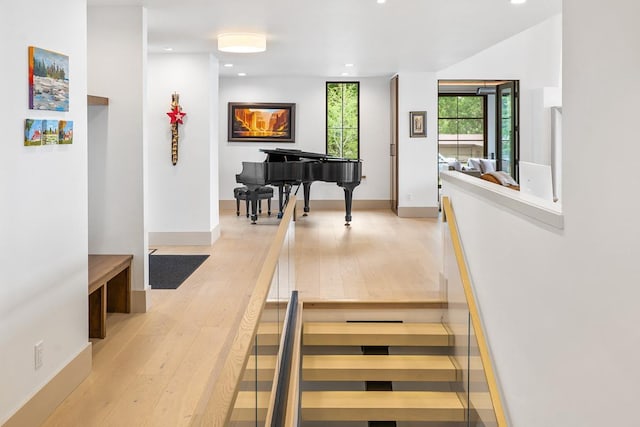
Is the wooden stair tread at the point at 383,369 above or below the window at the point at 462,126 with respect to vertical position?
below

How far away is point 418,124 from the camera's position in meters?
10.5

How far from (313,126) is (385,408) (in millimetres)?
7686

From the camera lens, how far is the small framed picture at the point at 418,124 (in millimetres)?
10531

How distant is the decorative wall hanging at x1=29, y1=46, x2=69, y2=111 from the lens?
10.7ft

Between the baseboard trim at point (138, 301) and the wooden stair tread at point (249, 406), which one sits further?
the baseboard trim at point (138, 301)

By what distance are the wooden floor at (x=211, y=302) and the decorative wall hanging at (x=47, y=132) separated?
1494mm

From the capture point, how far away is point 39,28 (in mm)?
3350

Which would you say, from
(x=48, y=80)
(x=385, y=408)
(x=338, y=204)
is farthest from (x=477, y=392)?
(x=338, y=204)

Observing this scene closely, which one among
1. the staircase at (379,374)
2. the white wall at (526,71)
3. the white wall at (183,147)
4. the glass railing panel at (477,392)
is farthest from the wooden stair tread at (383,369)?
the white wall at (526,71)

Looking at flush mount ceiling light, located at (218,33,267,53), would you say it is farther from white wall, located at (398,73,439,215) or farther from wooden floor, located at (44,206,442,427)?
white wall, located at (398,73,439,215)

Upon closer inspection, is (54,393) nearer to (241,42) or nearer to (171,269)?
(171,269)

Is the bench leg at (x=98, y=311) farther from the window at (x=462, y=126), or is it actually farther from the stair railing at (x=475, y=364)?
the window at (x=462, y=126)

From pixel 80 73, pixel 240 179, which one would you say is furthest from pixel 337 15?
pixel 240 179

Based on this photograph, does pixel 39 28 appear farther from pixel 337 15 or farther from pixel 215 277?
pixel 215 277
